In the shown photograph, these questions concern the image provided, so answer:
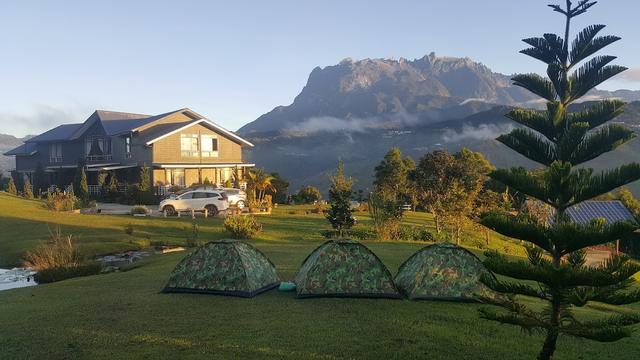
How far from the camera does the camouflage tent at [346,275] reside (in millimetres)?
11648

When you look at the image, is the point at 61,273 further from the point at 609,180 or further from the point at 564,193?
the point at 609,180

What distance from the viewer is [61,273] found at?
51.8ft

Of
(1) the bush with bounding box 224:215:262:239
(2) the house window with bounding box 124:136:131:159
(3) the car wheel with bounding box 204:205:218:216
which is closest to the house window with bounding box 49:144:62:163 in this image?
(2) the house window with bounding box 124:136:131:159

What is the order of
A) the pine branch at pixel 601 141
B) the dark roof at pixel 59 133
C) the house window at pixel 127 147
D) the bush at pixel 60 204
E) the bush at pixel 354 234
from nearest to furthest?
1. the pine branch at pixel 601 141
2. the bush at pixel 354 234
3. the bush at pixel 60 204
4. the house window at pixel 127 147
5. the dark roof at pixel 59 133

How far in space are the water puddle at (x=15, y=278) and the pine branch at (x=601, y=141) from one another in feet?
47.9

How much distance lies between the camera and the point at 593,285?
6605 millimetres

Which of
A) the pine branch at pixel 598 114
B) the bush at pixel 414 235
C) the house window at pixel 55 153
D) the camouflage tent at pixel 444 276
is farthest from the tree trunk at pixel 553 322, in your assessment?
the house window at pixel 55 153

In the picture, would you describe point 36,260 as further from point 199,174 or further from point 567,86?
point 199,174

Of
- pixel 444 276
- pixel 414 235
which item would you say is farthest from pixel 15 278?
pixel 414 235

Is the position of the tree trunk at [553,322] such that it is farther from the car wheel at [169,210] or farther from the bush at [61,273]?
the car wheel at [169,210]

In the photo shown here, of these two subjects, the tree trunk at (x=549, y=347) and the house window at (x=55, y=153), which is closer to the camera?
the tree trunk at (x=549, y=347)

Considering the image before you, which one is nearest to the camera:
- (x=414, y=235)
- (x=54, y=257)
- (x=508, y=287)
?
(x=508, y=287)

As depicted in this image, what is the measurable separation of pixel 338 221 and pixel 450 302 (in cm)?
1164

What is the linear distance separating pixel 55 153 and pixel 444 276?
4615cm
